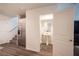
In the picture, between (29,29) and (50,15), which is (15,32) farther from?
(50,15)

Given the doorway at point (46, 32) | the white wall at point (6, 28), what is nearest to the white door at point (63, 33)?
the doorway at point (46, 32)

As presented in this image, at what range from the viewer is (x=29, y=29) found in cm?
304

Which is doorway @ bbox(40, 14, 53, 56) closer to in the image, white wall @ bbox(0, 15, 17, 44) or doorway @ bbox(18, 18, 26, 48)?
doorway @ bbox(18, 18, 26, 48)

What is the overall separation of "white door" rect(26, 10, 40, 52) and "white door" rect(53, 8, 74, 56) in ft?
1.83

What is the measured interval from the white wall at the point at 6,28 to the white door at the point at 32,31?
42 centimetres

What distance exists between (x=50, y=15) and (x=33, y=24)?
23.5 inches

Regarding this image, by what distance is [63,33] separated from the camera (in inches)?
112

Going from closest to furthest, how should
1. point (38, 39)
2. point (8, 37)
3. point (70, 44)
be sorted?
point (70, 44) → point (8, 37) → point (38, 39)

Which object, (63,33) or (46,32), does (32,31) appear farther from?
(63,33)

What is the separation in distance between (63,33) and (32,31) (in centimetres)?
94

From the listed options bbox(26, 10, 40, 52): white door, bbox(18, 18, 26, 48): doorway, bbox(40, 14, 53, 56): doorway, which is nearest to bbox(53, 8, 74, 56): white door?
bbox(40, 14, 53, 56): doorway

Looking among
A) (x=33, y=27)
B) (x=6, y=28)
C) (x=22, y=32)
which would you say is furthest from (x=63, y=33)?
(x=6, y=28)

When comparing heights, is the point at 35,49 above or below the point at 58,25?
below

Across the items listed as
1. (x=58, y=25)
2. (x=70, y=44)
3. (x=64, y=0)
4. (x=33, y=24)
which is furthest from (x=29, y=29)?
(x=64, y=0)
